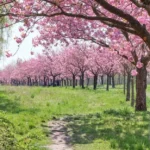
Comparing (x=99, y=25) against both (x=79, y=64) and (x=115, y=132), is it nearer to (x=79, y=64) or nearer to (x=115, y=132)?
(x=115, y=132)

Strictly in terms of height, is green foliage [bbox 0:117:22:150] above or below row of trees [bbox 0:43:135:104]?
below

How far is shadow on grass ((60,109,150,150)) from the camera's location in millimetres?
10184

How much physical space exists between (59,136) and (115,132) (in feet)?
6.48

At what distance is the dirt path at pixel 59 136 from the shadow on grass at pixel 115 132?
0.77ft

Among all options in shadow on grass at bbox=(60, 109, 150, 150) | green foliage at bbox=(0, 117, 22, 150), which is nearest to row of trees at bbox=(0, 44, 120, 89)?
shadow on grass at bbox=(60, 109, 150, 150)

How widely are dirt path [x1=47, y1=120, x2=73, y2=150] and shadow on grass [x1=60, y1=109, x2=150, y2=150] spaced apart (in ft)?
0.77

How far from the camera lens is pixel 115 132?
12461mm

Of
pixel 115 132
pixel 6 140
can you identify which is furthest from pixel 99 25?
pixel 6 140

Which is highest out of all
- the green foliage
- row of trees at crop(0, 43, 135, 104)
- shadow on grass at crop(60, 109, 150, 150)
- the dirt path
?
row of trees at crop(0, 43, 135, 104)

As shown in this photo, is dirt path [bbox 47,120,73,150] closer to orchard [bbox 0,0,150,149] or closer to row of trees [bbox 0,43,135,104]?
orchard [bbox 0,0,150,149]

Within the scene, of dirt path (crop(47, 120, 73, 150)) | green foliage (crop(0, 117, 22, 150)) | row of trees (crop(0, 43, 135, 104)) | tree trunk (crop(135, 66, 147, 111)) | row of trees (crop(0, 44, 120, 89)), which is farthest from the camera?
row of trees (crop(0, 44, 120, 89))

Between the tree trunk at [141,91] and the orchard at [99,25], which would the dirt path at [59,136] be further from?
the tree trunk at [141,91]

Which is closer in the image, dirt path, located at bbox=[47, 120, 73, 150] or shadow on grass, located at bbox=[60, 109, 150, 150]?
shadow on grass, located at bbox=[60, 109, 150, 150]

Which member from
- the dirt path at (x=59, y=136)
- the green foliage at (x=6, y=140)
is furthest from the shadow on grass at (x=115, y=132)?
the green foliage at (x=6, y=140)
